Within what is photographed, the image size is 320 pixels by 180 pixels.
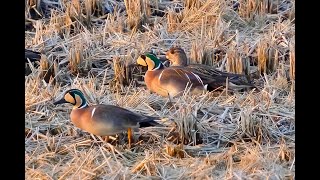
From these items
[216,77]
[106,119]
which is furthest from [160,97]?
[106,119]

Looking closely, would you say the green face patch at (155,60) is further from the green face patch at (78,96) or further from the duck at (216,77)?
the green face patch at (78,96)

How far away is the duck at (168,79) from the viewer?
214 inches

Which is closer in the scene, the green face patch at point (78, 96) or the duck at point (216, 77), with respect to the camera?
the green face patch at point (78, 96)

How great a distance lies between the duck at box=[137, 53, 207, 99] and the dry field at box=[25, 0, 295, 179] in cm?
6

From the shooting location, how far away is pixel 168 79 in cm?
547

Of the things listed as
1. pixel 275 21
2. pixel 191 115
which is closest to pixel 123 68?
pixel 191 115

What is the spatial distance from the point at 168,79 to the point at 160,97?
12cm

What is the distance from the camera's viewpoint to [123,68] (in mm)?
5617

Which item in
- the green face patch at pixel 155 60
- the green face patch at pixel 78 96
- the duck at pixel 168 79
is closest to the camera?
the green face patch at pixel 78 96

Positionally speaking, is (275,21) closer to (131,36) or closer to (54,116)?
(131,36)

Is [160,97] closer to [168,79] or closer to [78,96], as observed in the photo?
[168,79]

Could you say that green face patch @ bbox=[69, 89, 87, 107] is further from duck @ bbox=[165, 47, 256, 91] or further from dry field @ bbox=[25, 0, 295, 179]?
duck @ bbox=[165, 47, 256, 91]

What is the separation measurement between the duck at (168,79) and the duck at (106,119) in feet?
1.02

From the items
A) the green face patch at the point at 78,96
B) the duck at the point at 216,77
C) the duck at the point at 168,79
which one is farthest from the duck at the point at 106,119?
the duck at the point at 216,77
